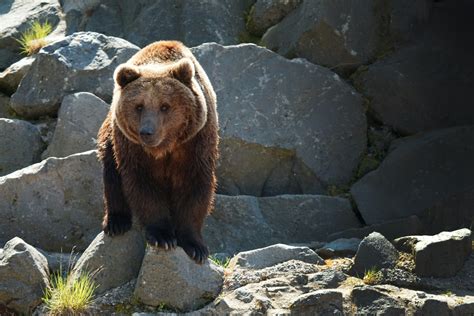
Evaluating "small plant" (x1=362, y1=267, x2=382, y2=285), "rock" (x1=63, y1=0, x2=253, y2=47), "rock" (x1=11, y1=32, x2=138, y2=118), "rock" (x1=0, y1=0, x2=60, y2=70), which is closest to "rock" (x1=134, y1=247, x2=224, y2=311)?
"small plant" (x1=362, y1=267, x2=382, y2=285)

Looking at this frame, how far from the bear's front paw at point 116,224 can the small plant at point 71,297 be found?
0.46 metres

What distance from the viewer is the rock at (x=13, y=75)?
1063 cm

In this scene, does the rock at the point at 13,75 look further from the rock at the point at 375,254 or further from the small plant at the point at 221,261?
the rock at the point at 375,254

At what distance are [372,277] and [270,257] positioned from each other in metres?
0.82

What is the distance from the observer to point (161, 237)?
6.98 metres

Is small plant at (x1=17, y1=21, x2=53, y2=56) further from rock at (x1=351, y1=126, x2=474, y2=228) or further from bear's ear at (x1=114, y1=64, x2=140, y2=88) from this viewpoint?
rock at (x1=351, y1=126, x2=474, y2=228)

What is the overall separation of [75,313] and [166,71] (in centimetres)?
200

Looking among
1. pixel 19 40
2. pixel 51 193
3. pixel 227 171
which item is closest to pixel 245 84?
pixel 227 171

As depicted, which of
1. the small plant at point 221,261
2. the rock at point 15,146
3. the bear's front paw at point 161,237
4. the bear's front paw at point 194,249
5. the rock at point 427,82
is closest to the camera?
the bear's front paw at point 161,237

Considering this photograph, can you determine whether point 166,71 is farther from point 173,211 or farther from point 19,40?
point 19,40

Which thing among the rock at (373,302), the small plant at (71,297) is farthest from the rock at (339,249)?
the small plant at (71,297)

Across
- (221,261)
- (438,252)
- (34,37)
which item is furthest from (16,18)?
(438,252)

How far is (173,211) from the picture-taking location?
24.4 feet

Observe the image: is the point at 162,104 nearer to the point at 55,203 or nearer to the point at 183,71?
the point at 183,71
